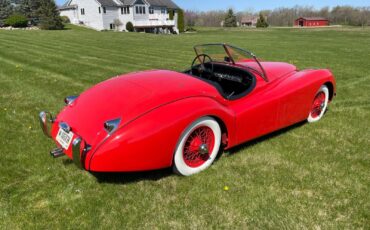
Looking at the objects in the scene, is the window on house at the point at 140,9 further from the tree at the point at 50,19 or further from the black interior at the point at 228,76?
the black interior at the point at 228,76

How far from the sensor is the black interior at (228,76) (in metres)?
4.53

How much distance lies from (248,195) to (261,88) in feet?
5.02

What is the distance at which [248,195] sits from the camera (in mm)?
3367

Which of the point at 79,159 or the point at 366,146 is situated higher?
the point at 79,159

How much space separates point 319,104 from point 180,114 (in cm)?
292

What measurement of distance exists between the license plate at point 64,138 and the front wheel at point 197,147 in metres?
1.10

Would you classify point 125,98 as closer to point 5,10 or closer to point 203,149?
point 203,149

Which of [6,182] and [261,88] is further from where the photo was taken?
[261,88]

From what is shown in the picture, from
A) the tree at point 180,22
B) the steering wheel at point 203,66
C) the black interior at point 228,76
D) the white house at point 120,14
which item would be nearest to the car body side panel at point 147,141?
the black interior at point 228,76

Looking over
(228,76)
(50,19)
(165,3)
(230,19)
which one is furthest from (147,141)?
(230,19)

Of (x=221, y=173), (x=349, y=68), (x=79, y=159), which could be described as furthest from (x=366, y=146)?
(x=349, y=68)

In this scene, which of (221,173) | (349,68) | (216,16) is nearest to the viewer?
(221,173)

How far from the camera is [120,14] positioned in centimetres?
4869

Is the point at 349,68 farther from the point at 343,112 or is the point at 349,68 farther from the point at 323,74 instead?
the point at 323,74
